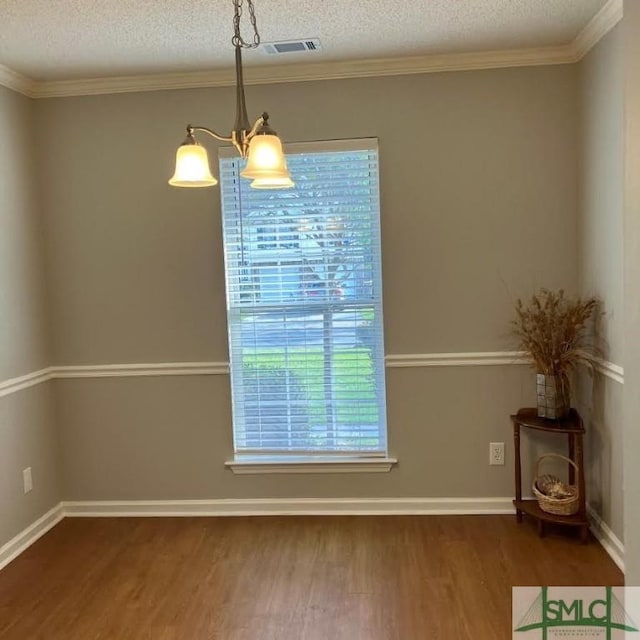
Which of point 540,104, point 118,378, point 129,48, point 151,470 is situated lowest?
point 151,470

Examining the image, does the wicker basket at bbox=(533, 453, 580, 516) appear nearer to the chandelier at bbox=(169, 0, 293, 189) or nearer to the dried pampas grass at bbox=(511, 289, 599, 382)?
the dried pampas grass at bbox=(511, 289, 599, 382)

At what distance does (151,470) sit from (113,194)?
1.57m

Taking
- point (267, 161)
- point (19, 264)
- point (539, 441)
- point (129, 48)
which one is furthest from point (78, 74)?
point (539, 441)

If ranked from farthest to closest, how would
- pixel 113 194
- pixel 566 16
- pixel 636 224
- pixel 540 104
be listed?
pixel 113 194, pixel 540 104, pixel 566 16, pixel 636 224

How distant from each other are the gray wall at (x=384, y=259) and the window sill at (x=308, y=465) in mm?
66

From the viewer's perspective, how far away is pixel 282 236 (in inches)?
132

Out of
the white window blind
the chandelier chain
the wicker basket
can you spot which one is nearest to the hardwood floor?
the wicker basket

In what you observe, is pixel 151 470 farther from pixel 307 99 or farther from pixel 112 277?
pixel 307 99

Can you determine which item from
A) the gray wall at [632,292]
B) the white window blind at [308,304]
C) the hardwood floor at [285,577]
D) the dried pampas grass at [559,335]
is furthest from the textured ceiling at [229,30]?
the hardwood floor at [285,577]

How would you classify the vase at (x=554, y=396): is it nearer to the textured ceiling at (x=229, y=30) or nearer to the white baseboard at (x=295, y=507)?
the white baseboard at (x=295, y=507)

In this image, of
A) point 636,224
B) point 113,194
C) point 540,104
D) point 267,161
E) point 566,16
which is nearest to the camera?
point 636,224

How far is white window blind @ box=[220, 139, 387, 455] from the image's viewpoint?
331 centimetres

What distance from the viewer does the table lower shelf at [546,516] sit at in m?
2.94

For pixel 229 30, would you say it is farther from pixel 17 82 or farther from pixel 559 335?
pixel 559 335
